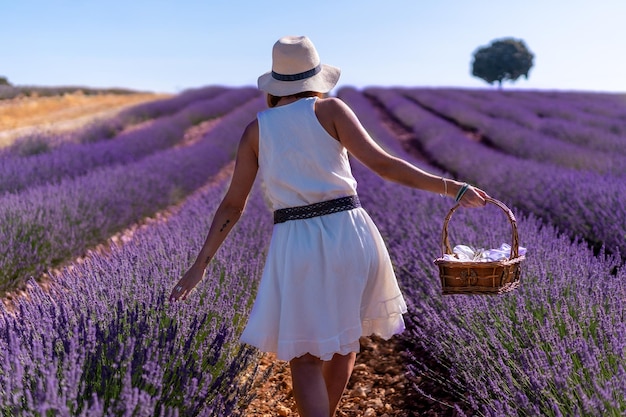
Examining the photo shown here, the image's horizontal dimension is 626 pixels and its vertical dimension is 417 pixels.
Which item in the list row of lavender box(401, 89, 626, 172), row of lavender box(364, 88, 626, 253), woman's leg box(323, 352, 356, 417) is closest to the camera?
woman's leg box(323, 352, 356, 417)

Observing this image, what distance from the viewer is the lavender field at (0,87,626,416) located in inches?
63.8

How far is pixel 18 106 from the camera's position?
1962 centimetres

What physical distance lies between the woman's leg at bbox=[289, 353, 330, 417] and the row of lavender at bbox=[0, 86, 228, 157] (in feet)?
24.8

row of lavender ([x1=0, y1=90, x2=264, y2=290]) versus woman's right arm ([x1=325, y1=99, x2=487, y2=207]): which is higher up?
woman's right arm ([x1=325, y1=99, x2=487, y2=207])

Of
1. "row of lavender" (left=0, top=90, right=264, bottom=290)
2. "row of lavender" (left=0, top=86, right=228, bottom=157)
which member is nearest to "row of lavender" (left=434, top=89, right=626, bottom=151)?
"row of lavender" (left=0, top=90, right=264, bottom=290)

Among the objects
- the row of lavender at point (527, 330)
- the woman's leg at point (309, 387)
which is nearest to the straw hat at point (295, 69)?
the woman's leg at point (309, 387)

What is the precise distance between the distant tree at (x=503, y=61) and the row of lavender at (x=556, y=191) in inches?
1475

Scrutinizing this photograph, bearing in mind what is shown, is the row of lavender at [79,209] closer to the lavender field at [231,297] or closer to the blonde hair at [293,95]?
the lavender field at [231,297]

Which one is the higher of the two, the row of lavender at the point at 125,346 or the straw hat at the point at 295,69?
the straw hat at the point at 295,69

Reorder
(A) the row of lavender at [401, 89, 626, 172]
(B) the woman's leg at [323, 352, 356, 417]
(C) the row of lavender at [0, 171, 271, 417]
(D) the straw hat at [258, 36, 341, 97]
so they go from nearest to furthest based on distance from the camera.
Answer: (C) the row of lavender at [0, 171, 271, 417] → (D) the straw hat at [258, 36, 341, 97] → (B) the woman's leg at [323, 352, 356, 417] → (A) the row of lavender at [401, 89, 626, 172]

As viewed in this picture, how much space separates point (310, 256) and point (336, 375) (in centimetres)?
44

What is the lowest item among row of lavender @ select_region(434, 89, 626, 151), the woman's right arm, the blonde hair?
row of lavender @ select_region(434, 89, 626, 151)

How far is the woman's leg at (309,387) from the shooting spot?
1691 mm

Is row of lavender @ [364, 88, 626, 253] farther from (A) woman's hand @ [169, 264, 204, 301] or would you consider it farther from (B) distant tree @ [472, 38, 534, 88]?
(B) distant tree @ [472, 38, 534, 88]
